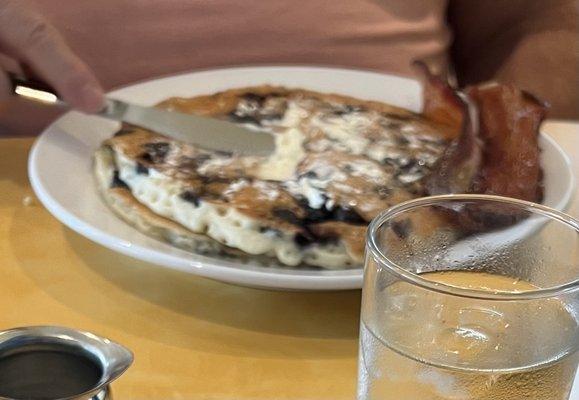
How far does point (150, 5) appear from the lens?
1.19m

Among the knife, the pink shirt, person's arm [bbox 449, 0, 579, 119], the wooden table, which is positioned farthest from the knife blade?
person's arm [bbox 449, 0, 579, 119]

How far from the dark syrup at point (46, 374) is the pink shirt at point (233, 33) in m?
0.74

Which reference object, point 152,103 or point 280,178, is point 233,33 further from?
point 280,178

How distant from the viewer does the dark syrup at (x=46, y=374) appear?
0.51 meters

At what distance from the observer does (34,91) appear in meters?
0.94

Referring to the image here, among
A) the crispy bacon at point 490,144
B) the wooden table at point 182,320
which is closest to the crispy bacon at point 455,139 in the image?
the crispy bacon at point 490,144

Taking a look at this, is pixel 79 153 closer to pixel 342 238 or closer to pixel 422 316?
pixel 342 238

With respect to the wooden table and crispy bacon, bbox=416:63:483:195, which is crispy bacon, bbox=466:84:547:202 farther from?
the wooden table

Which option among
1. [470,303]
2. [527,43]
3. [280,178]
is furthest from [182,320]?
[527,43]

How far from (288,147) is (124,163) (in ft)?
0.56

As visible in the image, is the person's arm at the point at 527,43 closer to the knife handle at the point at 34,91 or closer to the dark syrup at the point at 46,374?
the knife handle at the point at 34,91

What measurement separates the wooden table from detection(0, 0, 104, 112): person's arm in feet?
0.52

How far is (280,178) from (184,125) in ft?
0.44

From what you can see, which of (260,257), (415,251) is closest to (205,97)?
(260,257)
